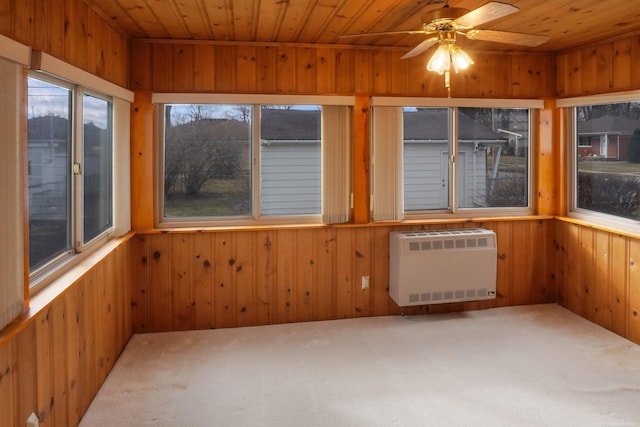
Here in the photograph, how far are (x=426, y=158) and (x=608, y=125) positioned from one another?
1.46 meters

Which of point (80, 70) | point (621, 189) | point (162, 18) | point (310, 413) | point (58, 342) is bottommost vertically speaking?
point (310, 413)

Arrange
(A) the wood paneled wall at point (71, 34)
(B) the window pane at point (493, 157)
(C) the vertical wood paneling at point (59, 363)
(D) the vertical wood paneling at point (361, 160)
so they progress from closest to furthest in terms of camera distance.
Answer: (A) the wood paneled wall at point (71, 34) < (C) the vertical wood paneling at point (59, 363) < (D) the vertical wood paneling at point (361, 160) < (B) the window pane at point (493, 157)

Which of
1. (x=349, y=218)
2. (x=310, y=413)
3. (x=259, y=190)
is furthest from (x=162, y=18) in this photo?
(x=310, y=413)

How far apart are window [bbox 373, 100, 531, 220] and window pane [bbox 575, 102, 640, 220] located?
0.46 m

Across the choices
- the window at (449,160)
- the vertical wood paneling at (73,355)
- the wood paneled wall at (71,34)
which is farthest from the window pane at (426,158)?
the vertical wood paneling at (73,355)

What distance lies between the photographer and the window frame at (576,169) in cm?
385

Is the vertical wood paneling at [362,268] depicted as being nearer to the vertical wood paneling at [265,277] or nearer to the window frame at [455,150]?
the window frame at [455,150]

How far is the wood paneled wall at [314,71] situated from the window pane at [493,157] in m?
0.21

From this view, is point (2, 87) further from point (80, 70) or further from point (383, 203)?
point (383, 203)

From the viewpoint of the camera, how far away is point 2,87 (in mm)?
1786

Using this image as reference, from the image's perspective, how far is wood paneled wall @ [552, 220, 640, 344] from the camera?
12.2 ft

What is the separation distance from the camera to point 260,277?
159 inches

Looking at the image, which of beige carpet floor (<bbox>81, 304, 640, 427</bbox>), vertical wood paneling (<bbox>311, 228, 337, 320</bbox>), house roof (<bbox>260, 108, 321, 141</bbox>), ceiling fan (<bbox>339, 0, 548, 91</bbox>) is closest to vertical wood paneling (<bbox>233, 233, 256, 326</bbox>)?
beige carpet floor (<bbox>81, 304, 640, 427</bbox>)

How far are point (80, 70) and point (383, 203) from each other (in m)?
2.49
